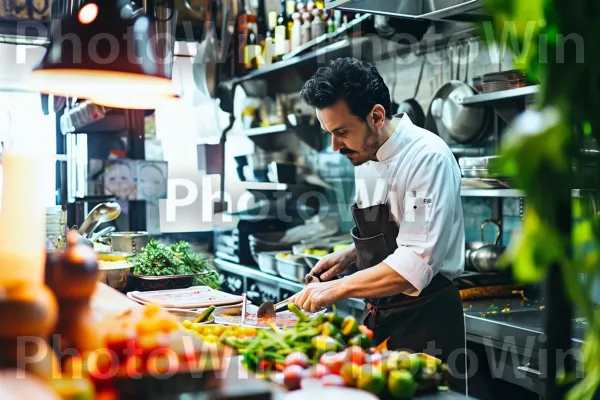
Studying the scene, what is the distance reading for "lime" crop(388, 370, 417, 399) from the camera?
154cm

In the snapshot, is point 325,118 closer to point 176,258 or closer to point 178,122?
point 176,258

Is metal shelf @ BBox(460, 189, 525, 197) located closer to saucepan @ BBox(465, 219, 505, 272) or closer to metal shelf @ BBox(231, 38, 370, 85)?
saucepan @ BBox(465, 219, 505, 272)

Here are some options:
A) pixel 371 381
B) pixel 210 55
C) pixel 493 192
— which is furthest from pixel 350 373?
pixel 210 55

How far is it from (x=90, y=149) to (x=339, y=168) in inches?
120

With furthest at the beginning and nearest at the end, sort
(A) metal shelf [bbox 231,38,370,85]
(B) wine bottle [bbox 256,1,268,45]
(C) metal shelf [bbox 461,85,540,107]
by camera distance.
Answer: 1. (B) wine bottle [bbox 256,1,268,45]
2. (A) metal shelf [bbox 231,38,370,85]
3. (C) metal shelf [bbox 461,85,540,107]

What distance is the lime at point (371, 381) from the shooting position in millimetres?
1528

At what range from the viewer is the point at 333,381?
1488mm

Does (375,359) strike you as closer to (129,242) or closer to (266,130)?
(129,242)

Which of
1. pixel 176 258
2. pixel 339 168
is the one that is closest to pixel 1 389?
pixel 176 258

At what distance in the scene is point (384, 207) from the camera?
9.53 feet

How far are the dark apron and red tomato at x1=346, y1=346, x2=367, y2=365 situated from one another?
46.7 inches

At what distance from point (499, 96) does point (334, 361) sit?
2216 mm

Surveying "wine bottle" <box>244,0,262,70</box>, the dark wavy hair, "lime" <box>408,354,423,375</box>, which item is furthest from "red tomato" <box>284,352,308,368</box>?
"wine bottle" <box>244,0,262,70</box>

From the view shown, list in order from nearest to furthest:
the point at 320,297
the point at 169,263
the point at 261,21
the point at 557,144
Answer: the point at 557,144 < the point at 320,297 < the point at 169,263 < the point at 261,21
